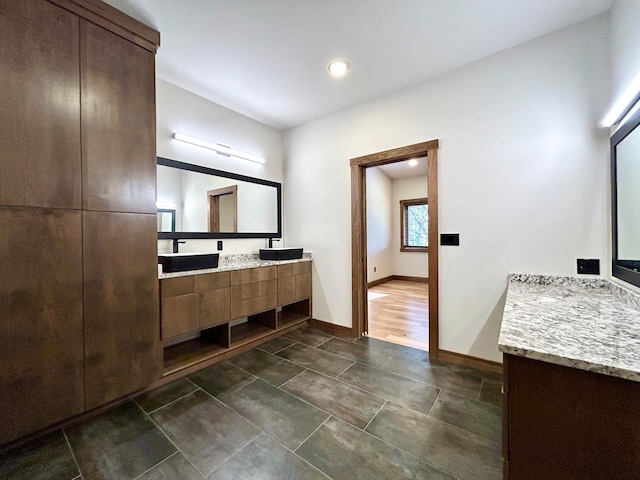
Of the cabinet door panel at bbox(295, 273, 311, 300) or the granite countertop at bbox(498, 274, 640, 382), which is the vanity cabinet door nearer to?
the cabinet door panel at bbox(295, 273, 311, 300)

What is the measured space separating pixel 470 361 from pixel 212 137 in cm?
348

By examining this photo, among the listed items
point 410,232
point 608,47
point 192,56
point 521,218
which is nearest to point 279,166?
point 192,56

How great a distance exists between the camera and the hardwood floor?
9.88 ft

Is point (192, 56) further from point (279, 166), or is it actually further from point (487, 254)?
point (487, 254)

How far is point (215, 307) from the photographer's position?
7.98 feet

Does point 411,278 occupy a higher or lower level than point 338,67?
lower

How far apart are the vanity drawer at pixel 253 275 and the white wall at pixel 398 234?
4.73 metres

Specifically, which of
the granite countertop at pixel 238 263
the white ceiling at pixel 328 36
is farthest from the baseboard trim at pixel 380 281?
the white ceiling at pixel 328 36

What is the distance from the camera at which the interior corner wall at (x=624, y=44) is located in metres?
1.41

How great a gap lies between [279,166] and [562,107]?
3007 mm

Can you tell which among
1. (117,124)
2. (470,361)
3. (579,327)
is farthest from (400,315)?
(117,124)

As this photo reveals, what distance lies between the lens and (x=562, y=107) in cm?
193

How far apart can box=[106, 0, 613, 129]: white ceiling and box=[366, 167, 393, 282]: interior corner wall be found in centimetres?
323

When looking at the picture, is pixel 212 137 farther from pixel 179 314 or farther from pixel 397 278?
pixel 397 278
